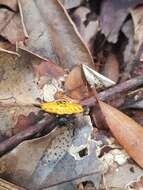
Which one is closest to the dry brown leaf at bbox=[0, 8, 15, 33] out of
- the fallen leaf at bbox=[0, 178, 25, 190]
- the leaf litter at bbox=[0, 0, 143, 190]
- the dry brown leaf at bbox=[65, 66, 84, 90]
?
the leaf litter at bbox=[0, 0, 143, 190]

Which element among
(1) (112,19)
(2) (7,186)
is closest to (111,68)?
(1) (112,19)

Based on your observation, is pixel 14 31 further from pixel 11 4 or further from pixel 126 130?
pixel 126 130

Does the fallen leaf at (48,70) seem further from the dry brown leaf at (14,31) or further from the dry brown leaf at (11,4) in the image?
the dry brown leaf at (11,4)

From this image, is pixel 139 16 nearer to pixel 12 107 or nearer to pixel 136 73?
pixel 136 73

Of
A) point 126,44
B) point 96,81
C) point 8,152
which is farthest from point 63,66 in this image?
point 8,152

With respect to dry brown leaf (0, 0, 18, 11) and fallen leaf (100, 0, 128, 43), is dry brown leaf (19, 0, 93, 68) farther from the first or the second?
fallen leaf (100, 0, 128, 43)

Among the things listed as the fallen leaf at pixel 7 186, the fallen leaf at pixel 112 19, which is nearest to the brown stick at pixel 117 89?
the fallen leaf at pixel 112 19
